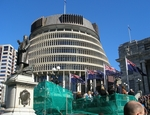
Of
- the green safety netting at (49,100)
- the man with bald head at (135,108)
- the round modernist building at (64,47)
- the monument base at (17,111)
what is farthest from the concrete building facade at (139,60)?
the round modernist building at (64,47)

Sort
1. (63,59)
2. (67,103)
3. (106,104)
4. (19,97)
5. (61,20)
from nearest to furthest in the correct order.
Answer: (19,97), (106,104), (67,103), (63,59), (61,20)

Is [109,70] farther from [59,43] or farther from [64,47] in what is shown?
[59,43]

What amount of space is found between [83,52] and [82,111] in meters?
73.8

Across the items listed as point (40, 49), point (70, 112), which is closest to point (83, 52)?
point (40, 49)

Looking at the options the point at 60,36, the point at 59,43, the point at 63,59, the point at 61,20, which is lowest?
the point at 63,59

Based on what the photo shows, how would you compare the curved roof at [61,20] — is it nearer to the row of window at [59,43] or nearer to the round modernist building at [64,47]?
the round modernist building at [64,47]

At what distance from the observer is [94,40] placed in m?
102

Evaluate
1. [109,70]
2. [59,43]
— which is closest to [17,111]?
[109,70]

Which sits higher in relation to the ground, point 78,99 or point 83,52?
point 83,52

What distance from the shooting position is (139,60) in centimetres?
4172

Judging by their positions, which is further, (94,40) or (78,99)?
(94,40)

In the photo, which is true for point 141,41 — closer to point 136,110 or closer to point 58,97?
point 58,97

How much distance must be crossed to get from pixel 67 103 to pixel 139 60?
26272 mm

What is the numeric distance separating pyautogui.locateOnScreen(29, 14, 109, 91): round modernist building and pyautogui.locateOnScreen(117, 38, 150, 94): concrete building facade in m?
42.6
